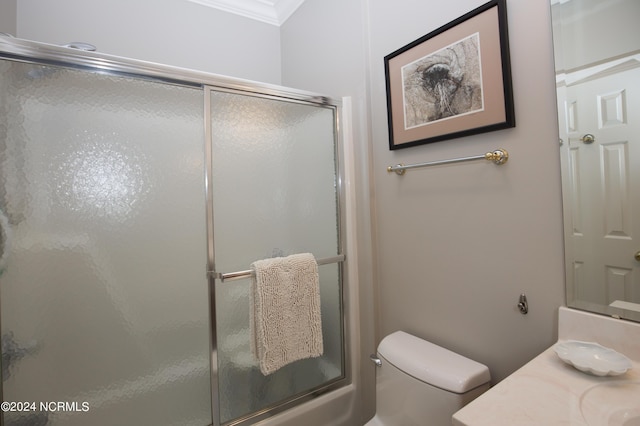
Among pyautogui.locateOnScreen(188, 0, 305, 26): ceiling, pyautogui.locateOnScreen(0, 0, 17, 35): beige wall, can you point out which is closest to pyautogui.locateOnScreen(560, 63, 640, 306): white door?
pyautogui.locateOnScreen(188, 0, 305, 26): ceiling

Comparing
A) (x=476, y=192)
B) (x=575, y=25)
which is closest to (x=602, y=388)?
(x=476, y=192)

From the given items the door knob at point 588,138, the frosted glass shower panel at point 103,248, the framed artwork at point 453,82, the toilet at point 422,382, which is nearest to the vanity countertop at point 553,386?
the toilet at point 422,382

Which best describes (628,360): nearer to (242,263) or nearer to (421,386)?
(421,386)

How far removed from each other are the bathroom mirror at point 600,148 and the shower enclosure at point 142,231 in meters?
1.02

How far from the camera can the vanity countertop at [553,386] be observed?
24.0 inches

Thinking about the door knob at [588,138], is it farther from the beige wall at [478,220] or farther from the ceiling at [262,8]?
the ceiling at [262,8]

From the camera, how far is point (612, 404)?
0.64m

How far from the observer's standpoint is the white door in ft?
2.63

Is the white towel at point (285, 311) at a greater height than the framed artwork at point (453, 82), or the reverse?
the framed artwork at point (453, 82)

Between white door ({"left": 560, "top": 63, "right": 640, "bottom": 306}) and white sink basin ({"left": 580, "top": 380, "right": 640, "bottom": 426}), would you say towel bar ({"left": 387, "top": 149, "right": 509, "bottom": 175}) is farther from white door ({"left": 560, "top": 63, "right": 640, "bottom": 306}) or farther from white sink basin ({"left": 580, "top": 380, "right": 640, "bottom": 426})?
white sink basin ({"left": 580, "top": 380, "right": 640, "bottom": 426})

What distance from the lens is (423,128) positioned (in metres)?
1.29

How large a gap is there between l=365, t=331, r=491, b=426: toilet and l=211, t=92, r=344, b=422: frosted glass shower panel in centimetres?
48

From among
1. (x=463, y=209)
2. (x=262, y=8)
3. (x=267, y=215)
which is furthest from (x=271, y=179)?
(x=262, y=8)

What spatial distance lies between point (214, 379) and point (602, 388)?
4.22 ft
